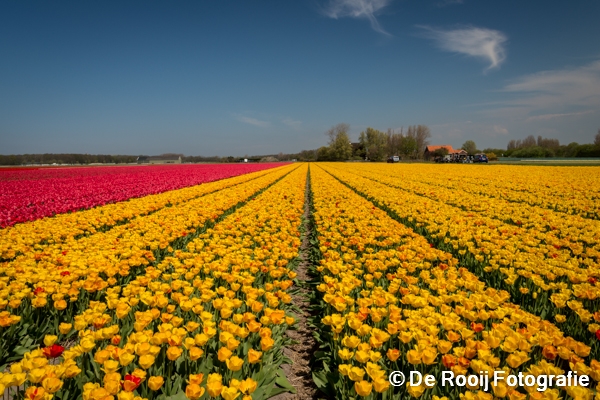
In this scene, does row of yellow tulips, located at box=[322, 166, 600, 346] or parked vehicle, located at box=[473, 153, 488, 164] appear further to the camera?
parked vehicle, located at box=[473, 153, 488, 164]

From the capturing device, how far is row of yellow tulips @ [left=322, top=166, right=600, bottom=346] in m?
3.36

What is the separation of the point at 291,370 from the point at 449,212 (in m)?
7.21

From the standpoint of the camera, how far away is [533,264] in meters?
4.34

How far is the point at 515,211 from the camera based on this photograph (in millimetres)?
9219

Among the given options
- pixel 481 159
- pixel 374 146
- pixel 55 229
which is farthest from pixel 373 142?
pixel 55 229

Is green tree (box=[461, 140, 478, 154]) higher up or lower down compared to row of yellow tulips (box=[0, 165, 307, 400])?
higher up

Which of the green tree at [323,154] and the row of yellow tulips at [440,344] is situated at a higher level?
the green tree at [323,154]

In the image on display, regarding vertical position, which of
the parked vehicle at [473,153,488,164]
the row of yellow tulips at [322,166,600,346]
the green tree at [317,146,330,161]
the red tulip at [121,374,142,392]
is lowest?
the row of yellow tulips at [322,166,600,346]

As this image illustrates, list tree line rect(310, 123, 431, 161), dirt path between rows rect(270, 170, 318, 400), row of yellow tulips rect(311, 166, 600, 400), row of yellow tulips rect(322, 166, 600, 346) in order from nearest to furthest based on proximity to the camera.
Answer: row of yellow tulips rect(311, 166, 600, 400) → dirt path between rows rect(270, 170, 318, 400) → row of yellow tulips rect(322, 166, 600, 346) → tree line rect(310, 123, 431, 161)

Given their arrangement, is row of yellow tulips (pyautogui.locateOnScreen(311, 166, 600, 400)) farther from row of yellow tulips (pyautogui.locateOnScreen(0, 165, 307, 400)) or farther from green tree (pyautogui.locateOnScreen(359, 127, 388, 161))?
green tree (pyautogui.locateOnScreen(359, 127, 388, 161))

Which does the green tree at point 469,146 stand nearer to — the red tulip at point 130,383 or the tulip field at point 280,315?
the tulip field at point 280,315

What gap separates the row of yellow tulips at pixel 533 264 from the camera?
3.36 m

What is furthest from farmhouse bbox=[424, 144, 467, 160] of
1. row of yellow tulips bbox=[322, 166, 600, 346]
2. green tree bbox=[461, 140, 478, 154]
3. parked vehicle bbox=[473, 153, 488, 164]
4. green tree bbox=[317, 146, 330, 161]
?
row of yellow tulips bbox=[322, 166, 600, 346]

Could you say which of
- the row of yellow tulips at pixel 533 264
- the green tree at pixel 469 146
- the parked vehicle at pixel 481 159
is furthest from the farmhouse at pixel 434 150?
the row of yellow tulips at pixel 533 264
